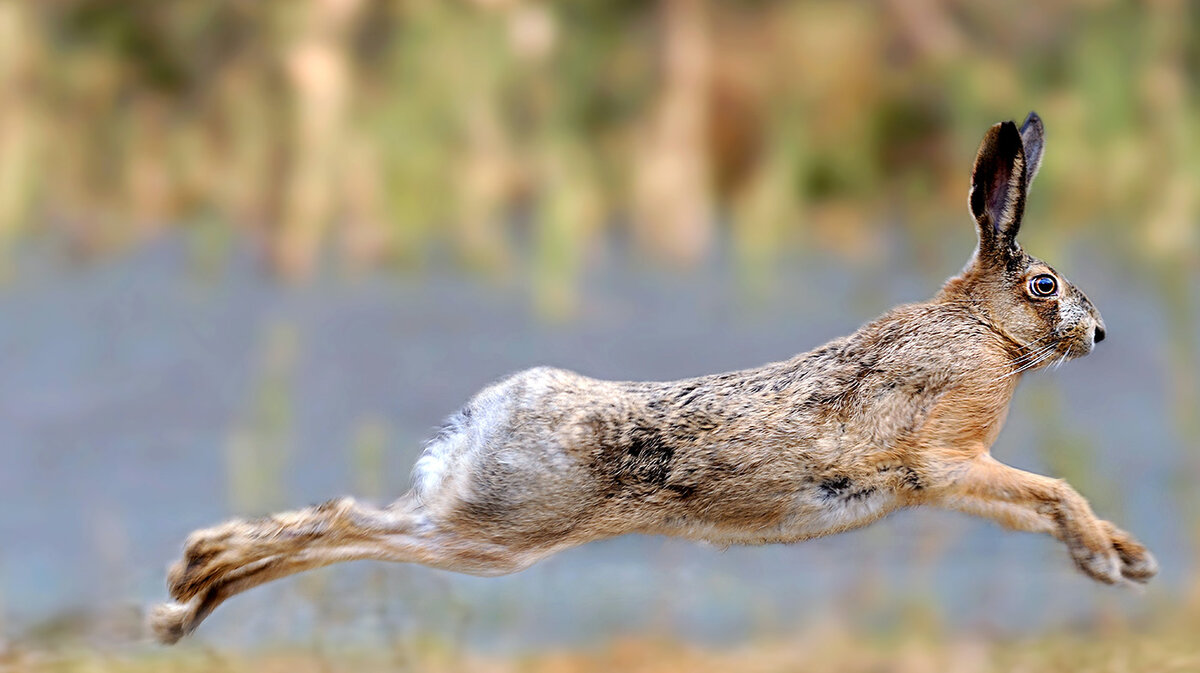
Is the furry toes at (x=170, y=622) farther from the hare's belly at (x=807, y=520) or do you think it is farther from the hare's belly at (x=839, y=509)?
the hare's belly at (x=839, y=509)

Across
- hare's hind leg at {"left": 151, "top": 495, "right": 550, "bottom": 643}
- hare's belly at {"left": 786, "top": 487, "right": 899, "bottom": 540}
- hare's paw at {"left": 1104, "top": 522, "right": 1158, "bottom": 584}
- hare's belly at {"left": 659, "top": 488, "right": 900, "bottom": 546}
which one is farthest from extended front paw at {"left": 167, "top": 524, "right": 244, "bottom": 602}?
hare's paw at {"left": 1104, "top": 522, "right": 1158, "bottom": 584}

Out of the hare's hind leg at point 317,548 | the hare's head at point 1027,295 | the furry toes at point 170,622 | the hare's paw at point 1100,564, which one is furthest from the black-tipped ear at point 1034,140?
the furry toes at point 170,622

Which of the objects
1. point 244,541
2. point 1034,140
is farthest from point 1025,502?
point 244,541

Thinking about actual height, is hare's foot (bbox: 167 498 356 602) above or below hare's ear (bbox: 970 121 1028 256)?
below

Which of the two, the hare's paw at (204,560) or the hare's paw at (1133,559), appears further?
the hare's paw at (204,560)

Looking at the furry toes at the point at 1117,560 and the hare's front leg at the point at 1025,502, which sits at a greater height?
the hare's front leg at the point at 1025,502

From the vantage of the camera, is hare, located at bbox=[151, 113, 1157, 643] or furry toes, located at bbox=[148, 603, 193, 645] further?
furry toes, located at bbox=[148, 603, 193, 645]

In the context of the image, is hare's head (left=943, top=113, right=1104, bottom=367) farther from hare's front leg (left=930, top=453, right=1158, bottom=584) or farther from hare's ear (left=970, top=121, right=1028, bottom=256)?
hare's front leg (left=930, top=453, right=1158, bottom=584)

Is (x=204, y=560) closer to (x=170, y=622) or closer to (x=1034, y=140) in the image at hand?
(x=170, y=622)
